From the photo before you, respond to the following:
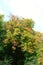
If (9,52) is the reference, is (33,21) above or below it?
above

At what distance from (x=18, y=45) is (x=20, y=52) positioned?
942mm

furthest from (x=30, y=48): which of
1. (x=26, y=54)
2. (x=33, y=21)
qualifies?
(x=33, y=21)

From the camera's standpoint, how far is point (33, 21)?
47156 mm

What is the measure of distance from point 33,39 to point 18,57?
295cm

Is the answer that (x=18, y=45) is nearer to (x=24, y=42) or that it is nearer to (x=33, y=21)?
(x=24, y=42)

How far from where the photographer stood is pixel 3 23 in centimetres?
4688

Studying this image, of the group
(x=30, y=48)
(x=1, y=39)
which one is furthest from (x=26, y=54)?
(x=1, y=39)

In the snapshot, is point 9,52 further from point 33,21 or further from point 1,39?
point 33,21

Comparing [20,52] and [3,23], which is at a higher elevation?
[3,23]

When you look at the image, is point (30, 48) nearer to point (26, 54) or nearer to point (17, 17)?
point (26, 54)

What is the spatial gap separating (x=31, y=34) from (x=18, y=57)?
334 centimetres

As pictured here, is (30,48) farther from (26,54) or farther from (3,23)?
(3,23)

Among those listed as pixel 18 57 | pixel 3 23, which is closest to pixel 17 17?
pixel 3 23

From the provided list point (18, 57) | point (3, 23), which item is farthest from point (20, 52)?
point (3, 23)
